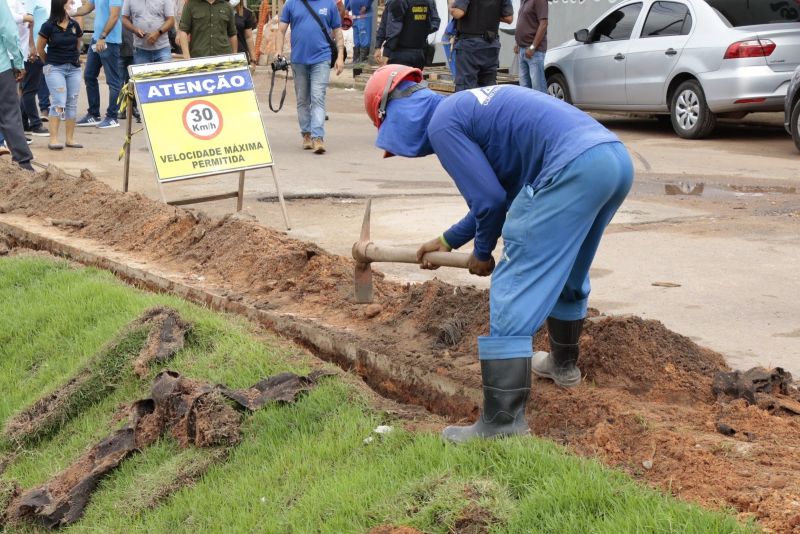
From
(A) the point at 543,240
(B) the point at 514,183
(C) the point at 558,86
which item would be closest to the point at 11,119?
(B) the point at 514,183

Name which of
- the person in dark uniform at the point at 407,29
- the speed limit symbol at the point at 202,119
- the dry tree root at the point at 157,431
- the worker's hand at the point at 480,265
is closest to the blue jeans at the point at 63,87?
the person in dark uniform at the point at 407,29

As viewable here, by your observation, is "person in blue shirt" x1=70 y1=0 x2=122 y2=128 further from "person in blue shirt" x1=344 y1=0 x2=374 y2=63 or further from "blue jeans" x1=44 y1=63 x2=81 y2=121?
"person in blue shirt" x1=344 y1=0 x2=374 y2=63

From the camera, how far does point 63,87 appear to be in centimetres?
1427

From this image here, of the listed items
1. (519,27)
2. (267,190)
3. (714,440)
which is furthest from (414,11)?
(714,440)

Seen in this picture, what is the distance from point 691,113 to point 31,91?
926 centimetres

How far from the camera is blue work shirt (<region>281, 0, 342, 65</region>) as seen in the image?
1329 centimetres

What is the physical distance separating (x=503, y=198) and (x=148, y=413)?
2110 millimetres

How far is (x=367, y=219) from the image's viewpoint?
593cm

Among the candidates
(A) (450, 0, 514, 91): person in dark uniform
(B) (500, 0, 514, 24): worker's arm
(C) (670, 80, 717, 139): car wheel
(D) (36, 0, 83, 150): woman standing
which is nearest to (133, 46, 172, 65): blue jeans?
(D) (36, 0, 83, 150): woman standing

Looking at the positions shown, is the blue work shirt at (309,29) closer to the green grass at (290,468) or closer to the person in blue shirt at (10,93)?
the person in blue shirt at (10,93)

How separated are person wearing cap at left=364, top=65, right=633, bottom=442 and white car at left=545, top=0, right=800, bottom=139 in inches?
416

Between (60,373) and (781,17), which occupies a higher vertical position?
(781,17)

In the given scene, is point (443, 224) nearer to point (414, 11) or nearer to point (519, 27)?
point (414, 11)

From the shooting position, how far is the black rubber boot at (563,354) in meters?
4.96
